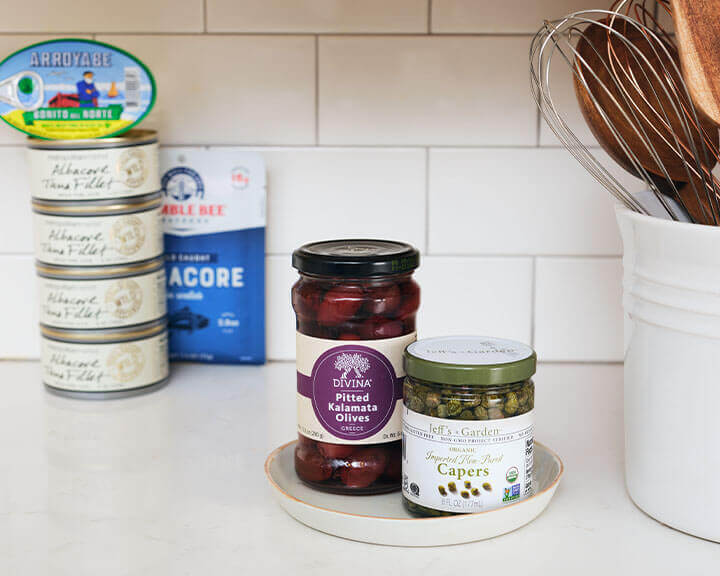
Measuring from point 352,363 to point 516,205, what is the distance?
1.38 feet

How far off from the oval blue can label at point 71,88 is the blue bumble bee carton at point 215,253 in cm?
10

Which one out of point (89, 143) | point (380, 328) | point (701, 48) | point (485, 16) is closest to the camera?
point (701, 48)

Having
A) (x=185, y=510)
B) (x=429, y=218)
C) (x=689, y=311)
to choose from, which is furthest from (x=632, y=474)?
(x=429, y=218)

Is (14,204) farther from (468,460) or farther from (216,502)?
(468,460)

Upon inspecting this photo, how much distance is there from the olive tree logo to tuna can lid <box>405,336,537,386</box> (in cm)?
3

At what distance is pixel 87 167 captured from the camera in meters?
0.80

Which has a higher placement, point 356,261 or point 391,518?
point 356,261

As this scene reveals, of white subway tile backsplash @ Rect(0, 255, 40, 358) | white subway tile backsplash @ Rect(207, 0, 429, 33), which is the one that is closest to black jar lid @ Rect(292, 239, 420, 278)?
white subway tile backsplash @ Rect(207, 0, 429, 33)

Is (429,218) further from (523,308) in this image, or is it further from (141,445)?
(141,445)

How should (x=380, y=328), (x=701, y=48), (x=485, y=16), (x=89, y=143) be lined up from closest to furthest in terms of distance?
(x=701, y=48), (x=380, y=328), (x=89, y=143), (x=485, y=16)

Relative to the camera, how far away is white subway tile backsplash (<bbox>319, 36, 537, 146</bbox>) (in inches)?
36.1

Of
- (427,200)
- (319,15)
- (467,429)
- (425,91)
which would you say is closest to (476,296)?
(427,200)

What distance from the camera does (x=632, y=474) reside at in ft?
2.01

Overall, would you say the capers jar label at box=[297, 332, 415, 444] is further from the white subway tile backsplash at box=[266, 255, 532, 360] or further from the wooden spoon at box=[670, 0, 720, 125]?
the white subway tile backsplash at box=[266, 255, 532, 360]
